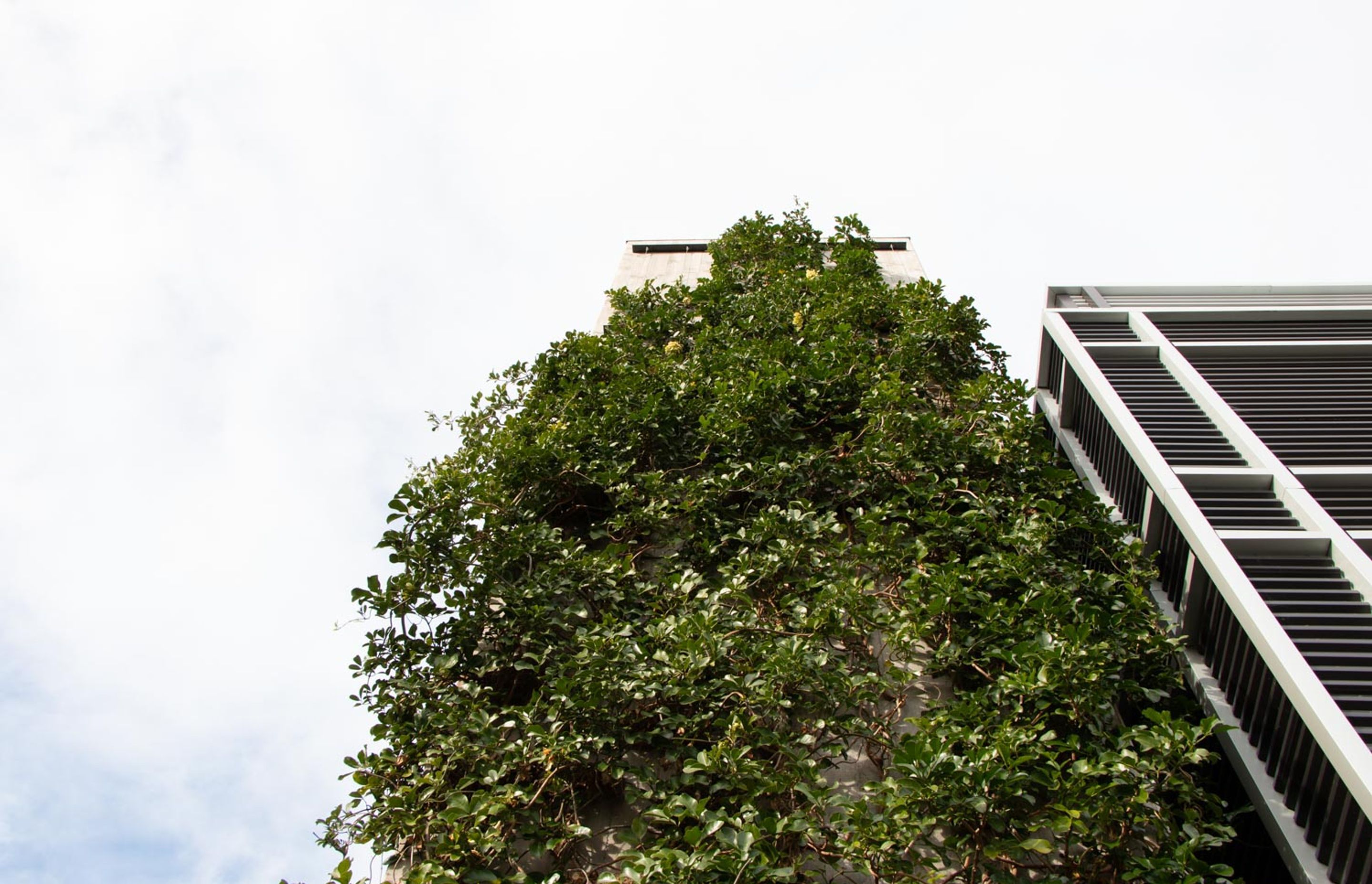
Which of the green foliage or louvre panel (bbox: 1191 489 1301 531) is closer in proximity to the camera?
the green foliage

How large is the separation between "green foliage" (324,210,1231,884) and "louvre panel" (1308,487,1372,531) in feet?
5.89

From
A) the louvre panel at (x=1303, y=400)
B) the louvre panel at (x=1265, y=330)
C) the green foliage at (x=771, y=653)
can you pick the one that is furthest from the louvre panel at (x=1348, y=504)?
the louvre panel at (x=1265, y=330)

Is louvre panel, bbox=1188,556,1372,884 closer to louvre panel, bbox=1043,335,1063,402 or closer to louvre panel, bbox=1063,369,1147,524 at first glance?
louvre panel, bbox=1063,369,1147,524

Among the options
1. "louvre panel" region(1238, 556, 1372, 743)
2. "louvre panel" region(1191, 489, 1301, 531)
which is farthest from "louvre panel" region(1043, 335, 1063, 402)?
"louvre panel" region(1238, 556, 1372, 743)

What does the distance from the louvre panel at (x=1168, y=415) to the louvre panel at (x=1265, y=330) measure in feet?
3.77

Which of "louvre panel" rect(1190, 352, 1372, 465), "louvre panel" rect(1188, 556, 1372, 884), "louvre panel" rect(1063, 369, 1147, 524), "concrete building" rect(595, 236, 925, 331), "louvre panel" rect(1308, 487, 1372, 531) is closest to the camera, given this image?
"louvre panel" rect(1188, 556, 1372, 884)

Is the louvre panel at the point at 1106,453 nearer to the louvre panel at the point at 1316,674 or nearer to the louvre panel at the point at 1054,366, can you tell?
the louvre panel at the point at 1054,366

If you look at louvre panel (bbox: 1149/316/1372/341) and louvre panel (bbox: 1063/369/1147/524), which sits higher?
louvre panel (bbox: 1149/316/1372/341)

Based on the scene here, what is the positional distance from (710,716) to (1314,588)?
193 inches

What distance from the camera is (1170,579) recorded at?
29.8 feet

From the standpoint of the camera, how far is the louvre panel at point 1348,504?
876 cm

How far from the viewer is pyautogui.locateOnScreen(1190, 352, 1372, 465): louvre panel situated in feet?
32.5

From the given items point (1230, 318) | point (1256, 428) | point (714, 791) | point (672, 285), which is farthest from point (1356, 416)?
point (672, 285)

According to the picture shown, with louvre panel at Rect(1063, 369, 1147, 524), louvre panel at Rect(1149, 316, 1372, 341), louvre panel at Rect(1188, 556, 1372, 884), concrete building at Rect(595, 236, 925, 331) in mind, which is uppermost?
concrete building at Rect(595, 236, 925, 331)
